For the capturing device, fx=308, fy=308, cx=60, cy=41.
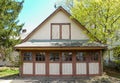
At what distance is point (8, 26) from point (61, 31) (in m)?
10.0

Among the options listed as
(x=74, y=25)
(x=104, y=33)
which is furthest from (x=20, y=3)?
(x=104, y=33)

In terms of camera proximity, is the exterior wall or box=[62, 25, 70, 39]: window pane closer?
the exterior wall

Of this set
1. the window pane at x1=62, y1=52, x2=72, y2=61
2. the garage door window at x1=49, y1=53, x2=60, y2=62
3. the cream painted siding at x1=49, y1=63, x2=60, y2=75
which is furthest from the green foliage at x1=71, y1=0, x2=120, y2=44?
the cream painted siding at x1=49, y1=63, x2=60, y2=75

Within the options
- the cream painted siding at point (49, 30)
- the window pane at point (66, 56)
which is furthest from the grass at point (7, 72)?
the window pane at point (66, 56)

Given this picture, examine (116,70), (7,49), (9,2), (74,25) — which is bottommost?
(116,70)

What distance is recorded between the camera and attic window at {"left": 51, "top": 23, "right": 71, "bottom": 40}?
3234 cm

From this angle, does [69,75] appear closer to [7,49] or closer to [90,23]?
[90,23]

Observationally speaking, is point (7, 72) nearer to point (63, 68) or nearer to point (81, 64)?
point (63, 68)

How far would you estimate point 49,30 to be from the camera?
3225 centimetres

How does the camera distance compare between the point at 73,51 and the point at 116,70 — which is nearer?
the point at 73,51

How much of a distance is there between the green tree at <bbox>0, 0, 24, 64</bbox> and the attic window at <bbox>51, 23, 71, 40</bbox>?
8.47 meters

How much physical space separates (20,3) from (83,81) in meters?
19.7

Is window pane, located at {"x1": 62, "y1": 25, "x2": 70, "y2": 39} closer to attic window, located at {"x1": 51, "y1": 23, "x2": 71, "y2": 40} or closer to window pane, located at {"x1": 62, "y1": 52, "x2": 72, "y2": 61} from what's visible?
attic window, located at {"x1": 51, "y1": 23, "x2": 71, "y2": 40}

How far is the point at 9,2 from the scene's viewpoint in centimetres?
4053
